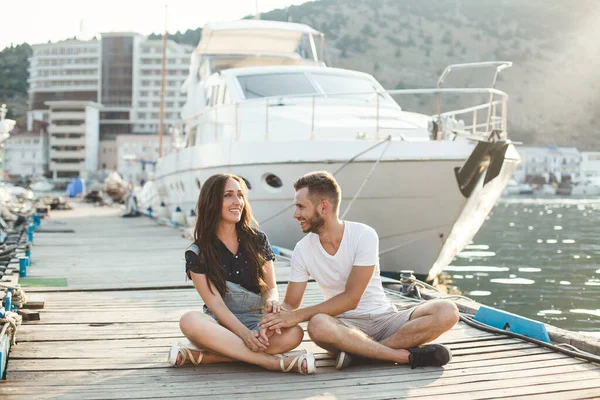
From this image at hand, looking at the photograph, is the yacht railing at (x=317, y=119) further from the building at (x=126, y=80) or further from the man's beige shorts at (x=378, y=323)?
the building at (x=126, y=80)

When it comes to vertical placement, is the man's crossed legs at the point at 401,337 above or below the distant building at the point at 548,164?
above

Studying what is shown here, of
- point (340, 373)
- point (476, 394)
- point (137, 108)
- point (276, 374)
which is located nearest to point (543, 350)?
point (476, 394)

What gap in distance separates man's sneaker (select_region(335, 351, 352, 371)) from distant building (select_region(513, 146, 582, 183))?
118 meters

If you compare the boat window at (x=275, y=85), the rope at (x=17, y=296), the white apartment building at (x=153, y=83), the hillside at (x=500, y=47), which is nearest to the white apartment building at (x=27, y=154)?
the white apartment building at (x=153, y=83)

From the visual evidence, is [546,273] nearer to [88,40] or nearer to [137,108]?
[137,108]

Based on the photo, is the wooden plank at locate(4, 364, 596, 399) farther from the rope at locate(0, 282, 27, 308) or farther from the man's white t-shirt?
the rope at locate(0, 282, 27, 308)

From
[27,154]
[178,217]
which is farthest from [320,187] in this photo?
[27,154]

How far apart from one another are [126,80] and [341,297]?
108464mm

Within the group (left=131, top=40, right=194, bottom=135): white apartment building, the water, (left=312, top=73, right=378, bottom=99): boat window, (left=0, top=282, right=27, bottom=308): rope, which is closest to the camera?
(left=0, top=282, right=27, bottom=308): rope

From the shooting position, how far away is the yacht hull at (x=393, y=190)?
33.1 feet

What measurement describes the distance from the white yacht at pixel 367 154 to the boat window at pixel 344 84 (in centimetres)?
3

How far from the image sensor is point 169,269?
9617mm

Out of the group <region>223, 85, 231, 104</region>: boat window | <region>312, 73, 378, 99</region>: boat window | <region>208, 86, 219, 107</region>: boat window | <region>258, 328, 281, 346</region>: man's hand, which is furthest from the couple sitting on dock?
<region>208, 86, 219, 107</region>: boat window

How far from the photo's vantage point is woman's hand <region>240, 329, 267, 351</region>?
4230 mm
